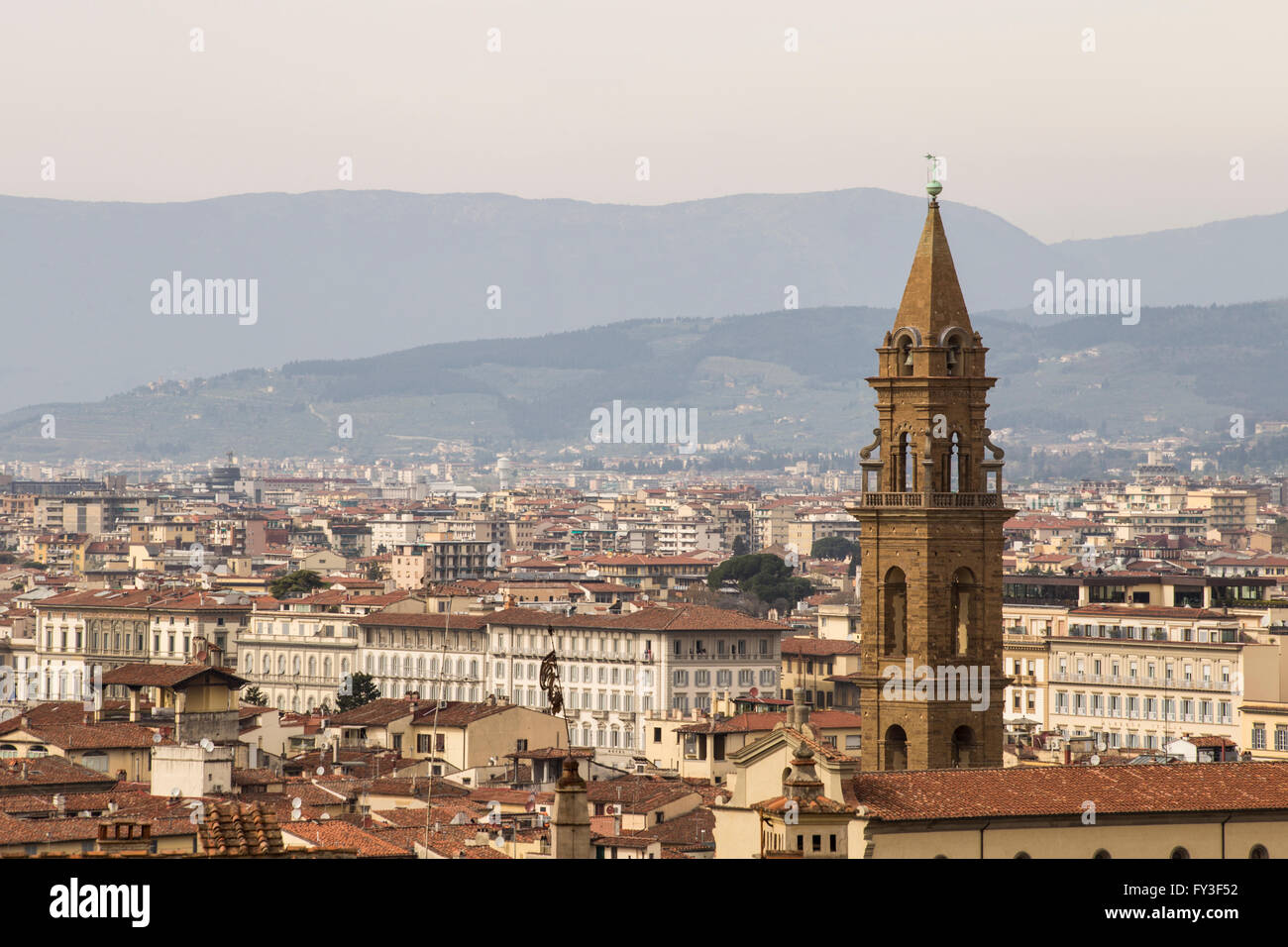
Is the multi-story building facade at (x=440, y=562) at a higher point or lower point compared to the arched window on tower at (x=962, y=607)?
higher

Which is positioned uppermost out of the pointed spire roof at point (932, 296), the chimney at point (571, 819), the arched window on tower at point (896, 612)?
the pointed spire roof at point (932, 296)

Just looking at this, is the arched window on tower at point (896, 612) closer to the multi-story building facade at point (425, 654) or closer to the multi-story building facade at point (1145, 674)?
the multi-story building facade at point (1145, 674)

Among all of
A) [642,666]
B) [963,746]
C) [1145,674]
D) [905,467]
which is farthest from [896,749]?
[642,666]

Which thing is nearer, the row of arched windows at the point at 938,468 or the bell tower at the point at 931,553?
the bell tower at the point at 931,553

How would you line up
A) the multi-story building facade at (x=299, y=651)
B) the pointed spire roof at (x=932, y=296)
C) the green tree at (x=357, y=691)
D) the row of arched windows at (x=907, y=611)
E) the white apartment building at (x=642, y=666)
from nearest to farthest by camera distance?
the row of arched windows at (x=907, y=611)
the pointed spire roof at (x=932, y=296)
the green tree at (x=357, y=691)
the white apartment building at (x=642, y=666)
the multi-story building facade at (x=299, y=651)

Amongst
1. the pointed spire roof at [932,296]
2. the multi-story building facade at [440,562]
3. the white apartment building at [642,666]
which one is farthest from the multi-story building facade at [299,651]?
the pointed spire roof at [932,296]

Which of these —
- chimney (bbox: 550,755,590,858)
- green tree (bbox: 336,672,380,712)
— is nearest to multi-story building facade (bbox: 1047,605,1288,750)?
green tree (bbox: 336,672,380,712)
